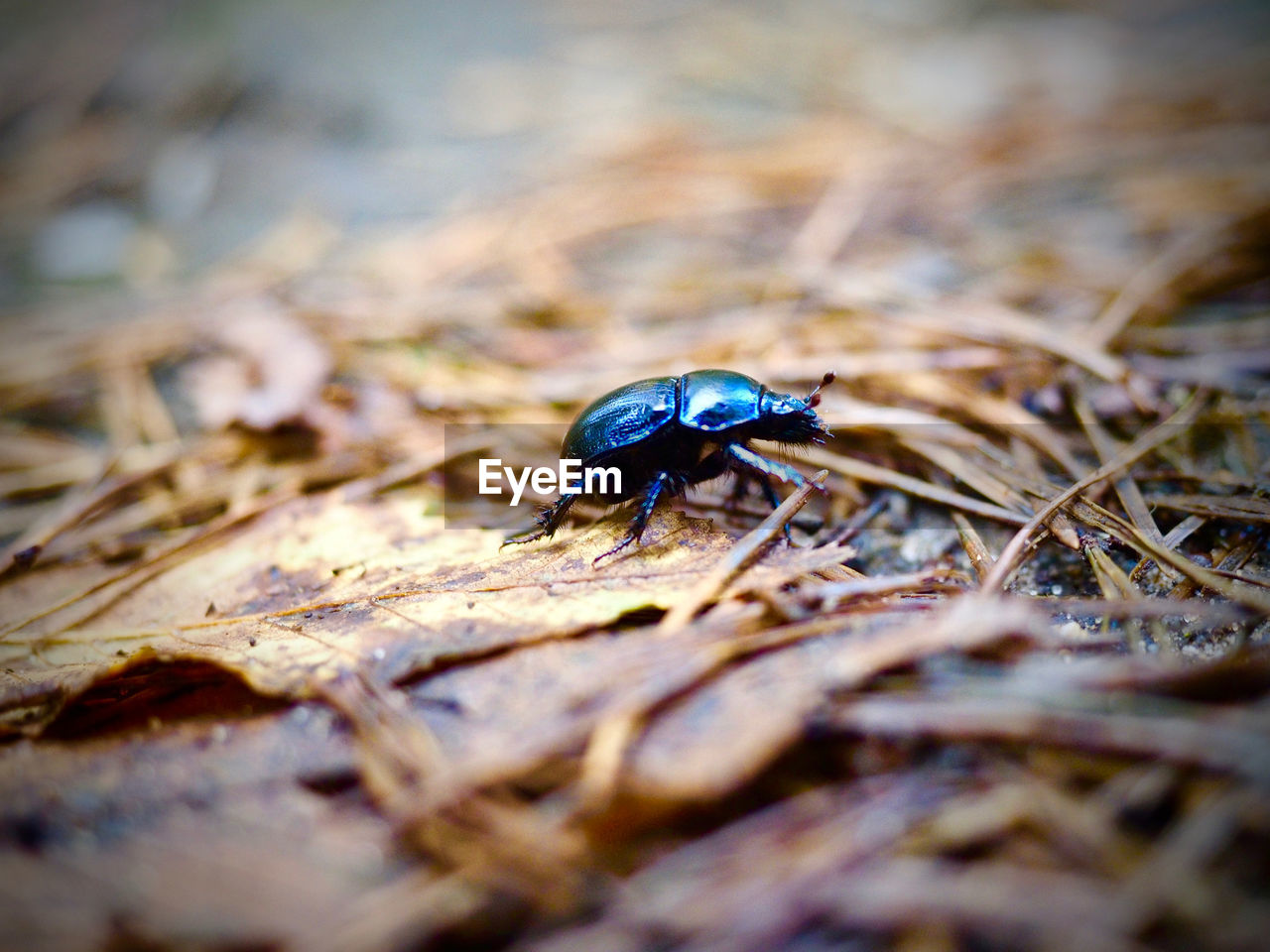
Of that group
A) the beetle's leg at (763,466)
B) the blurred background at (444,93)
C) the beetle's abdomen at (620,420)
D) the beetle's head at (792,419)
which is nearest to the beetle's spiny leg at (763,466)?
the beetle's leg at (763,466)

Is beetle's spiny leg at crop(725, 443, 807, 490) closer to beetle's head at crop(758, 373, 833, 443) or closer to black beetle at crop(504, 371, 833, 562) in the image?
black beetle at crop(504, 371, 833, 562)

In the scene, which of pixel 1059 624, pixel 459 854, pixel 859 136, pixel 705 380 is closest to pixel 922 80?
pixel 859 136

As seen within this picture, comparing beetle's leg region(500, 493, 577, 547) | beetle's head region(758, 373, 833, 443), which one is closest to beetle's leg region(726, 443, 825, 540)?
beetle's head region(758, 373, 833, 443)

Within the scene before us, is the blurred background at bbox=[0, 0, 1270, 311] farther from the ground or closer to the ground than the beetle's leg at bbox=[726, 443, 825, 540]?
farther from the ground

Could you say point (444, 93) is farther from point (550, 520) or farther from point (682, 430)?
point (550, 520)

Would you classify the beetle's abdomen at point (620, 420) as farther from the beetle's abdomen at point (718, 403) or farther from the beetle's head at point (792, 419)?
the beetle's head at point (792, 419)
